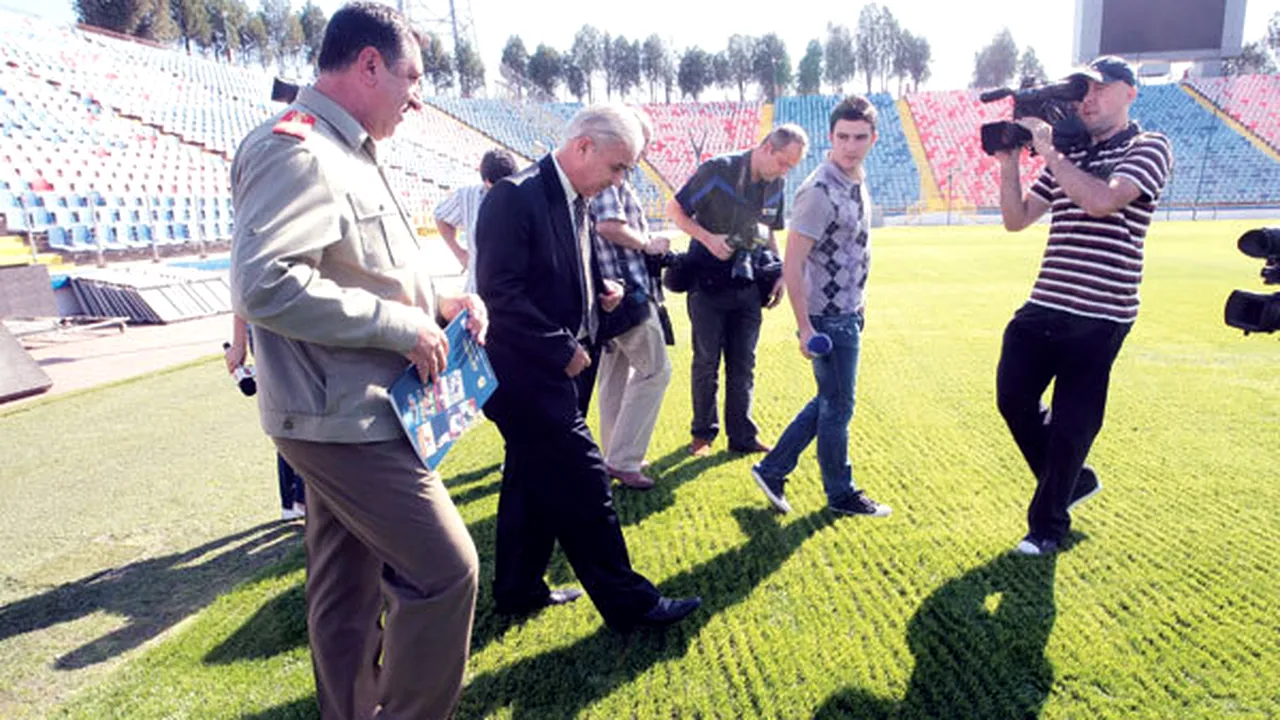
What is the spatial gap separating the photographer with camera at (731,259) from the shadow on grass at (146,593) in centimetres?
238

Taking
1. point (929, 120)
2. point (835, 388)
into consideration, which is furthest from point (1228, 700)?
point (929, 120)

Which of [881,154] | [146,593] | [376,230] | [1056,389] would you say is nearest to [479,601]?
[146,593]

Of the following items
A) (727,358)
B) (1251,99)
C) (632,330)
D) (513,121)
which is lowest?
(727,358)

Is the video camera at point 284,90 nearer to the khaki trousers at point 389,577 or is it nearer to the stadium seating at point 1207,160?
the khaki trousers at point 389,577

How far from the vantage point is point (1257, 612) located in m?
2.62

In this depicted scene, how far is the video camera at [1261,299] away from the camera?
6.06ft

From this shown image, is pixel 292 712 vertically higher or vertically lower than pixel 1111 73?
lower

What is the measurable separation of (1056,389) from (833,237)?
108 centimetres

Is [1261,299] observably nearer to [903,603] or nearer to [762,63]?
[903,603]

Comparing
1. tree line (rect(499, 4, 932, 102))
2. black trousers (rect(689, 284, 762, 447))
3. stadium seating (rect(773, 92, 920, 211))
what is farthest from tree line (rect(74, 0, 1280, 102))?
black trousers (rect(689, 284, 762, 447))

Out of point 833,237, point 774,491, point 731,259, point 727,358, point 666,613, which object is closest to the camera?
point 666,613

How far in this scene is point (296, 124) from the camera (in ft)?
5.50

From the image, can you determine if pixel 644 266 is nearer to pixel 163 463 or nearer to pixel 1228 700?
pixel 1228 700

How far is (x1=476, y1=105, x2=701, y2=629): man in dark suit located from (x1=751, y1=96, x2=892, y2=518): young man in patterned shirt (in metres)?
1.06
